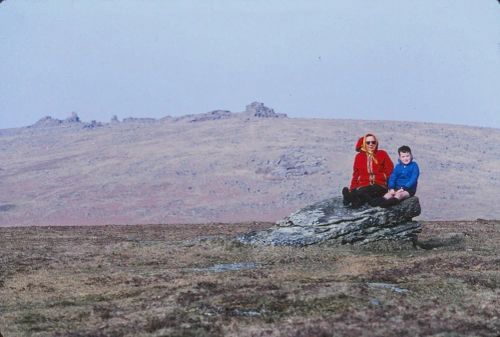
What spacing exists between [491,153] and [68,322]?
8367cm

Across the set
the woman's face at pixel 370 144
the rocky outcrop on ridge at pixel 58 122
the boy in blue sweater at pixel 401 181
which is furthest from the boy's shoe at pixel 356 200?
the rocky outcrop on ridge at pixel 58 122

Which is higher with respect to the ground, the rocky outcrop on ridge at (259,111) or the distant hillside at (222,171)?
the rocky outcrop on ridge at (259,111)

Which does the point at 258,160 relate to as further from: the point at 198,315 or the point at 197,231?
the point at 198,315

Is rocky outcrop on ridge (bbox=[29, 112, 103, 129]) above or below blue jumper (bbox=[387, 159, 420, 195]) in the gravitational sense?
above

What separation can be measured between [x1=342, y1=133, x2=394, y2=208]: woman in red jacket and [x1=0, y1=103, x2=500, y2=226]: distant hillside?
136 feet

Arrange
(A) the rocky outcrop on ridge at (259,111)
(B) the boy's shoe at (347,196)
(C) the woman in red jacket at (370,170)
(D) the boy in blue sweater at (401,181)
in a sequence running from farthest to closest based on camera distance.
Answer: (A) the rocky outcrop on ridge at (259,111)
(B) the boy's shoe at (347,196)
(C) the woman in red jacket at (370,170)
(D) the boy in blue sweater at (401,181)

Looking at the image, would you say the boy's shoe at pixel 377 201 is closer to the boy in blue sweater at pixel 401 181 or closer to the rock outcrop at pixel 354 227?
the boy in blue sweater at pixel 401 181

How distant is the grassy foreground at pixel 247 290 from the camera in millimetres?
10555

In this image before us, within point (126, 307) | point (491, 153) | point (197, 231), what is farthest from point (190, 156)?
point (126, 307)

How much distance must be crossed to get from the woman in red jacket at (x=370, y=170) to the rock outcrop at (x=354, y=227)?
1.77 ft

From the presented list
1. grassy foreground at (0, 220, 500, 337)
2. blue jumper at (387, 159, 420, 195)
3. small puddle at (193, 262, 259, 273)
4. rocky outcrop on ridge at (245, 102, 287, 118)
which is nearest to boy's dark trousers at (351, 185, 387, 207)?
blue jumper at (387, 159, 420, 195)

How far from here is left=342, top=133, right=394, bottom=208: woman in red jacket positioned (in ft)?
67.7

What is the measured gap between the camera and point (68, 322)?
37.9ft

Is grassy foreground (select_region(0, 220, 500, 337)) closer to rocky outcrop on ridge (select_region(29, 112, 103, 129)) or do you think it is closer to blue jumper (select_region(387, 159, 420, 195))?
blue jumper (select_region(387, 159, 420, 195))
